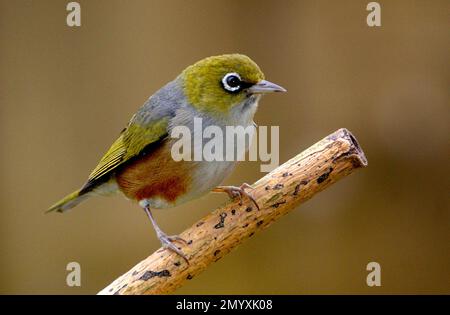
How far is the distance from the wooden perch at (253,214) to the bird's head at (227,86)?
1.60 ft

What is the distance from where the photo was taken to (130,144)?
412cm

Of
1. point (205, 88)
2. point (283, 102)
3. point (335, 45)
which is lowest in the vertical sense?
point (205, 88)

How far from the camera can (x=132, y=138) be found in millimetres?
4113

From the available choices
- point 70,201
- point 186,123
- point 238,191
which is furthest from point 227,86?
point 70,201

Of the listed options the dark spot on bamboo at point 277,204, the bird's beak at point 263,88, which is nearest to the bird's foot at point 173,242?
the dark spot on bamboo at point 277,204

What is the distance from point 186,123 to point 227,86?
342 millimetres

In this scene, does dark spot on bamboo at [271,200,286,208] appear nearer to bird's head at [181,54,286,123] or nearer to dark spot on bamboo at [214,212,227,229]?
dark spot on bamboo at [214,212,227,229]

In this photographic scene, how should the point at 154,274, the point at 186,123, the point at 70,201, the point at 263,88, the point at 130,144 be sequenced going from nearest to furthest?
1. the point at 154,274
2. the point at 263,88
3. the point at 186,123
4. the point at 130,144
5. the point at 70,201

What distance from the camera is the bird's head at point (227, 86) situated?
373 cm

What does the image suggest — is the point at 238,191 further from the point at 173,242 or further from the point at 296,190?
the point at 173,242

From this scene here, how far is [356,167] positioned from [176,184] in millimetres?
1087

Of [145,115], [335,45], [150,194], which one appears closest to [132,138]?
[145,115]

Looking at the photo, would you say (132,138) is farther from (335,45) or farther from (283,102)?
(335,45)

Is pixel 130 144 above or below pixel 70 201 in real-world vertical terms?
above
